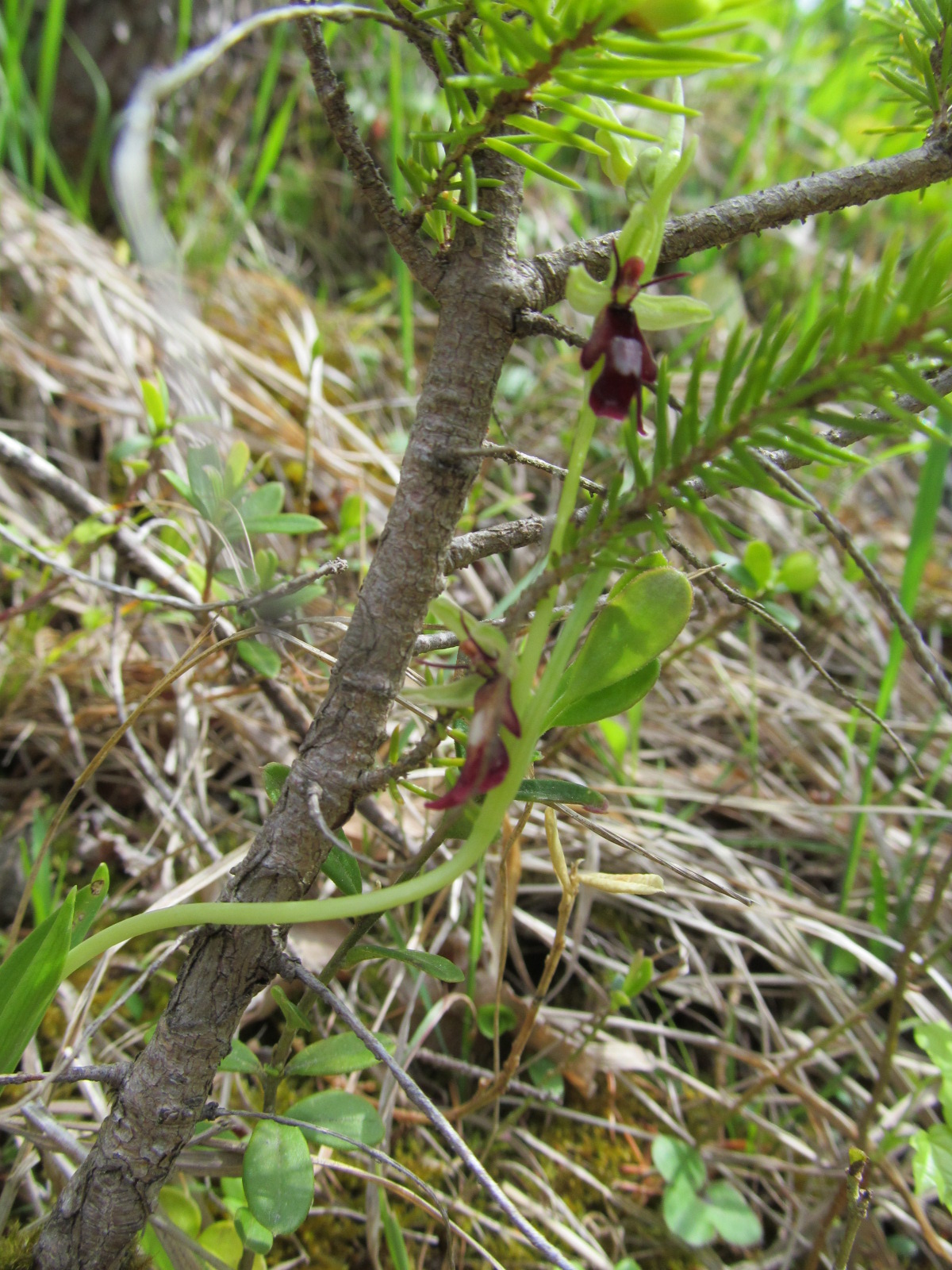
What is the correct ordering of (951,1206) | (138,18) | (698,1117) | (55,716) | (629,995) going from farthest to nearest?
(138,18), (55,716), (698,1117), (629,995), (951,1206)

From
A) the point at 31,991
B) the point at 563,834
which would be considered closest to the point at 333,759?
the point at 31,991

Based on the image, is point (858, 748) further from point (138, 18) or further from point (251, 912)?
point (138, 18)

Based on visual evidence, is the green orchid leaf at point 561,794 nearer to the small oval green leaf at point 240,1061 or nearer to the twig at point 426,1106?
the twig at point 426,1106

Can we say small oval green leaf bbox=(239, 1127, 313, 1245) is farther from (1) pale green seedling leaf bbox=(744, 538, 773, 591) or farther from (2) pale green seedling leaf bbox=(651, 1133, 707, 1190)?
(1) pale green seedling leaf bbox=(744, 538, 773, 591)

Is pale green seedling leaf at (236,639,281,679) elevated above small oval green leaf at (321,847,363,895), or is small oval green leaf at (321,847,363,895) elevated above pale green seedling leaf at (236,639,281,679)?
pale green seedling leaf at (236,639,281,679)

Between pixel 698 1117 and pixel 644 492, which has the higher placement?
pixel 644 492

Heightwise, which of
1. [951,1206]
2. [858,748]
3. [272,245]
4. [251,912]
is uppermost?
[272,245]

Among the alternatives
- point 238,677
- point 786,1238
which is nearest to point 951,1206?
point 786,1238

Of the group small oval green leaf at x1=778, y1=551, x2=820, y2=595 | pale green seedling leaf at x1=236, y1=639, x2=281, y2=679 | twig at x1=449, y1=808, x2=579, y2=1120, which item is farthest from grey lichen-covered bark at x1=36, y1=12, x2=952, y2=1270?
small oval green leaf at x1=778, y1=551, x2=820, y2=595
